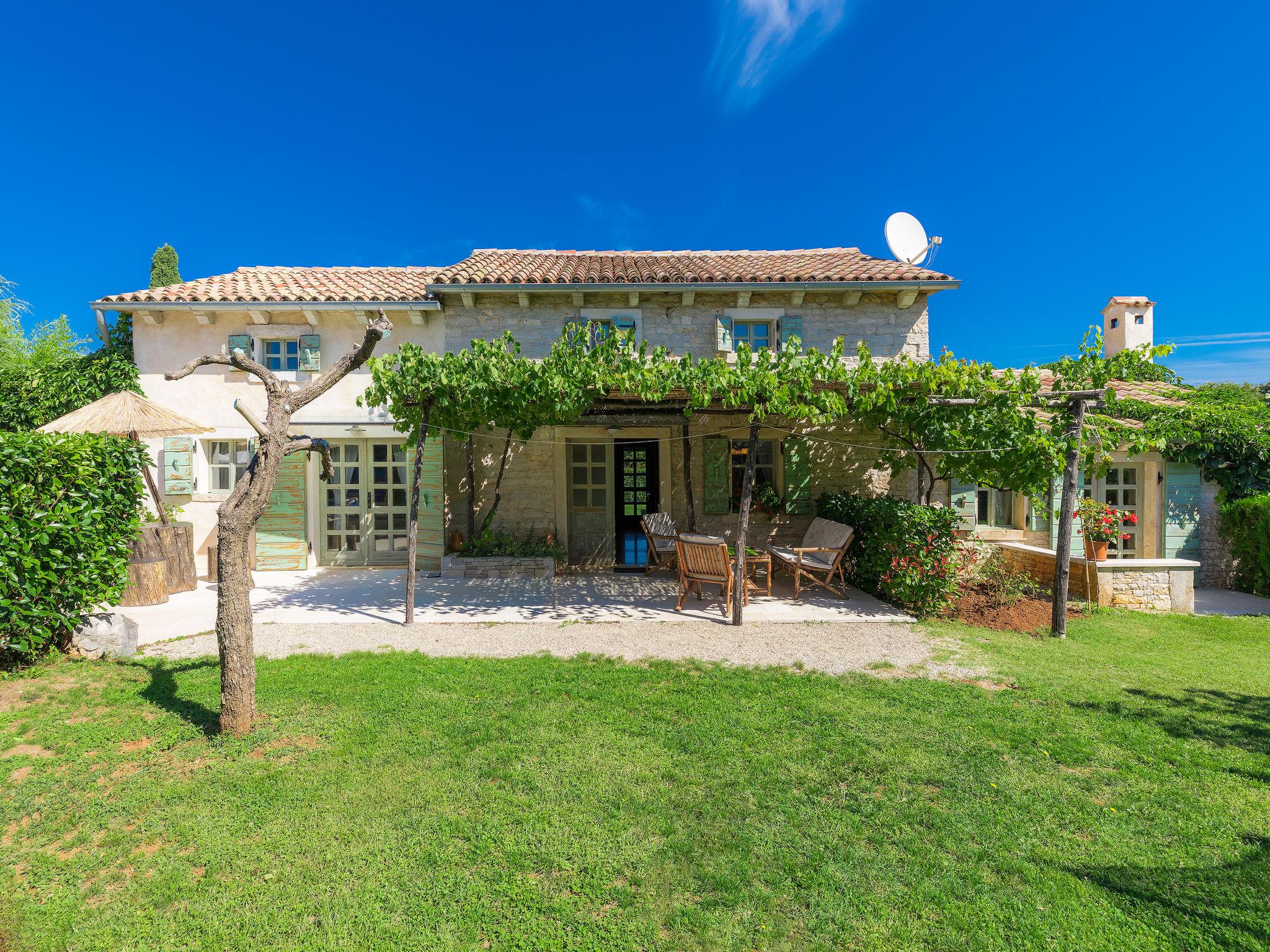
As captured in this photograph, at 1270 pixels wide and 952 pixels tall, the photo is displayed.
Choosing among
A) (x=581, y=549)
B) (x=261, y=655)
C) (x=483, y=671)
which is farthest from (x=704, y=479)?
(x=261, y=655)

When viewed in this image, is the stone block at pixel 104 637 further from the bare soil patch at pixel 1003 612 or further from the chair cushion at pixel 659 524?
the bare soil patch at pixel 1003 612

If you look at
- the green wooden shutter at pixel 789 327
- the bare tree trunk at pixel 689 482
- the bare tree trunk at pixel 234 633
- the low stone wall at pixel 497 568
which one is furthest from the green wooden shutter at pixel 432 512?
the green wooden shutter at pixel 789 327

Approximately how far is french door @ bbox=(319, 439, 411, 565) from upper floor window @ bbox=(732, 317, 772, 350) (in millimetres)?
5870

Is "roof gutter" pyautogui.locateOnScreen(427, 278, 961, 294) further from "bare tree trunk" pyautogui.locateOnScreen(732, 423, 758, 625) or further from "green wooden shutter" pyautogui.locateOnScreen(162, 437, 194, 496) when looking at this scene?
"green wooden shutter" pyautogui.locateOnScreen(162, 437, 194, 496)

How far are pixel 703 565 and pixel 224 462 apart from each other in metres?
7.95

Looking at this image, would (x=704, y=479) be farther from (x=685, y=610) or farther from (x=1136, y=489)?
(x=1136, y=489)

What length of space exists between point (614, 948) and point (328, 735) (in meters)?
2.26

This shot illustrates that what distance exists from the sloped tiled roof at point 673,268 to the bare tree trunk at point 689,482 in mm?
2481

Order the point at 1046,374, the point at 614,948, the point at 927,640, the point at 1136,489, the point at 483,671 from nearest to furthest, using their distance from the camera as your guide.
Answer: the point at 614,948 → the point at 483,671 → the point at 927,640 → the point at 1136,489 → the point at 1046,374

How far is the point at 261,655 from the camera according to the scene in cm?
477

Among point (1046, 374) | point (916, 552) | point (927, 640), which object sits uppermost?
point (1046, 374)

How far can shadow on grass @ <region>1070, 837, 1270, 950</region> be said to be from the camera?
1974 millimetres

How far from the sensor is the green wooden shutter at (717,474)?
29.8ft

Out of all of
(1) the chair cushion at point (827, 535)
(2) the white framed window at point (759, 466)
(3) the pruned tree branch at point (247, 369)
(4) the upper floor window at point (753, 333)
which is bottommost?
(1) the chair cushion at point (827, 535)
